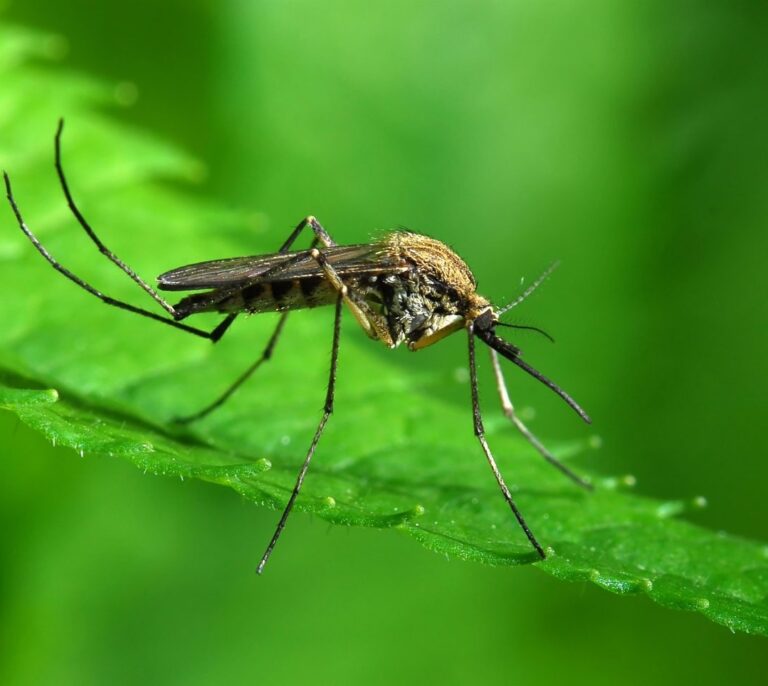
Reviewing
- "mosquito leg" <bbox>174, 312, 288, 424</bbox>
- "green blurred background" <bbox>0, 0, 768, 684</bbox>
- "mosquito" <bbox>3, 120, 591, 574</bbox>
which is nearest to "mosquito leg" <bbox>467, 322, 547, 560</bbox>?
"mosquito" <bbox>3, 120, 591, 574</bbox>

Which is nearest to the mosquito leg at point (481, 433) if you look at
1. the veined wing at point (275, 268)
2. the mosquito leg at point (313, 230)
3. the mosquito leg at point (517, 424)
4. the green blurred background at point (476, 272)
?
the veined wing at point (275, 268)

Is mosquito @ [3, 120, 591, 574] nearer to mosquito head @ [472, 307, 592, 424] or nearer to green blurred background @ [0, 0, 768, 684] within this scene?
mosquito head @ [472, 307, 592, 424]

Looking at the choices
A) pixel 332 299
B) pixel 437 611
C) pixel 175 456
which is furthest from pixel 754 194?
pixel 175 456

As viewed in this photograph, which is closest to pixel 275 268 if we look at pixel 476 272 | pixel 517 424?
pixel 517 424

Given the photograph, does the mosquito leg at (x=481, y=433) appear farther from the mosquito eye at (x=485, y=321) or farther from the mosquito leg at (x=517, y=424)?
the mosquito leg at (x=517, y=424)

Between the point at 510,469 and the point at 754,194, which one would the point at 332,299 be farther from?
the point at 754,194

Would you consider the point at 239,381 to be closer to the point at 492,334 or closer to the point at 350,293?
the point at 350,293
